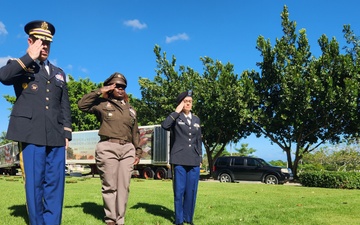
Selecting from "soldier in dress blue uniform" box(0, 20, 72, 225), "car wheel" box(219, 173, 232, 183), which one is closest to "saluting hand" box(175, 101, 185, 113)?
"soldier in dress blue uniform" box(0, 20, 72, 225)

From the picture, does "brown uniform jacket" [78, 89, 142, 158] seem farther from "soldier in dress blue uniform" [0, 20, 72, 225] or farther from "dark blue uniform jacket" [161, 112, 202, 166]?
"soldier in dress blue uniform" [0, 20, 72, 225]

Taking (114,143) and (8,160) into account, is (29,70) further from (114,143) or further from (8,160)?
(8,160)

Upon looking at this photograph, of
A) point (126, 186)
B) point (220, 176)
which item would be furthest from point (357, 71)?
point (126, 186)

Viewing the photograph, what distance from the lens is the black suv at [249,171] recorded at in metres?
21.6

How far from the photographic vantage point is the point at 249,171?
22453 millimetres

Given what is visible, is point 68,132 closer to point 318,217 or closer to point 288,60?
point 318,217

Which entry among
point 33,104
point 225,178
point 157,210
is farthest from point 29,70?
point 225,178

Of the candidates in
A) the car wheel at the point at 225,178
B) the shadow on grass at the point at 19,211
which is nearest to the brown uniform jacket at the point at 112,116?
the shadow on grass at the point at 19,211

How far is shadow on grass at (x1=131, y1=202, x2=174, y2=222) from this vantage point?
20.1 ft

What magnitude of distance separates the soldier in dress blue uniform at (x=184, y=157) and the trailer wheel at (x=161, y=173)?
18.4 m

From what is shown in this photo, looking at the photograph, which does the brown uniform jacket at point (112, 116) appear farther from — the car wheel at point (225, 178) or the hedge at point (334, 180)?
the car wheel at point (225, 178)

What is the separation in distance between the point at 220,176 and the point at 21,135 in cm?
2028

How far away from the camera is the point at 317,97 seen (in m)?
23.0

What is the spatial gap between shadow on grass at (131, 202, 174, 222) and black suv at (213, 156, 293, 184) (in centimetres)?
1567
